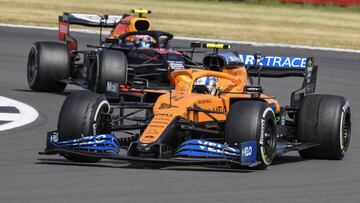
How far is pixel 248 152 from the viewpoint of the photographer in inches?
446

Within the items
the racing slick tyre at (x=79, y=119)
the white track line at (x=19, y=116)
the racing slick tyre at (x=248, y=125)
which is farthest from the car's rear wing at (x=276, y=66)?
the racing slick tyre at (x=79, y=119)

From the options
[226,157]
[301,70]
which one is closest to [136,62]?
[301,70]

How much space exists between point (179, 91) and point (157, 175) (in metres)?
1.93

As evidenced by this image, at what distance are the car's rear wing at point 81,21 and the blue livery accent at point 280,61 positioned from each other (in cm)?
652

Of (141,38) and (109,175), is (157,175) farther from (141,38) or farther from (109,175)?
(141,38)

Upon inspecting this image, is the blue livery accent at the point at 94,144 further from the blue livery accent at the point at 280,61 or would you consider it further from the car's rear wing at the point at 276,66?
the blue livery accent at the point at 280,61

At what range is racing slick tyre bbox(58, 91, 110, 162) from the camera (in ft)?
38.4

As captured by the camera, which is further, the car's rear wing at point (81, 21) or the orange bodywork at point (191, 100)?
the car's rear wing at point (81, 21)

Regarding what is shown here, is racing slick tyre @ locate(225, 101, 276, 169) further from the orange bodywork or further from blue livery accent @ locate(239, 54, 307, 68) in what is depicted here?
blue livery accent @ locate(239, 54, 307, 68)

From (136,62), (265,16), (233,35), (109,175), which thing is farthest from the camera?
(265,16)

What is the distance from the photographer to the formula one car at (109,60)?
59.3ft

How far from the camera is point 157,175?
11.1 m

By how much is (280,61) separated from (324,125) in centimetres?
250

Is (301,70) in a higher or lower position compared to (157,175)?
higher
